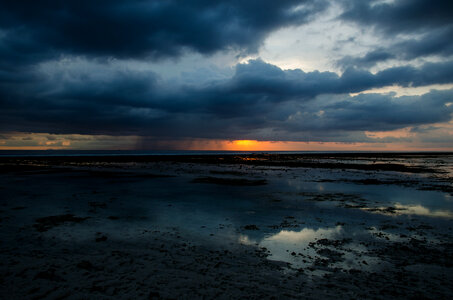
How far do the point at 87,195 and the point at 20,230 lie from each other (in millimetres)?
9758

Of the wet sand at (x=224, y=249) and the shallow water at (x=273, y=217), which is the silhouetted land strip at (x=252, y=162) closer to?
the shallow water at (x=273, y=217)

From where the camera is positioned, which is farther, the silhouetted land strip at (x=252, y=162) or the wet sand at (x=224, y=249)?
the silhouetted land strip at (x=252, y=162)

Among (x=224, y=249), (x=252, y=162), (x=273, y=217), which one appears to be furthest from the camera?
(x=252, y=162)

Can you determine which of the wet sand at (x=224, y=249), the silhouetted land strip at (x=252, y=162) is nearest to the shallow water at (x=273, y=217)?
the wet sand at (x=224, y=249)

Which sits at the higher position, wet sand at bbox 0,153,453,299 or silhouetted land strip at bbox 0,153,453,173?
silhouetted land strip at bbox 0,153,453,173

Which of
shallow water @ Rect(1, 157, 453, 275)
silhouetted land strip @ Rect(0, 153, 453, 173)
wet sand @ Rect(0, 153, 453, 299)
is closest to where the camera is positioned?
wet sand @ Rect(0, 153, 453, 299)

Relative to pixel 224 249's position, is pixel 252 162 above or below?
above

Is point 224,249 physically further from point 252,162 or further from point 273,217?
point 252,162

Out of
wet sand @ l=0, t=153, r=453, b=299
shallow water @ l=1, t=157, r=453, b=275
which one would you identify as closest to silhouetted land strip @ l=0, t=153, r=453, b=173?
shallow water @ l=1, t=157, r=453, b=275

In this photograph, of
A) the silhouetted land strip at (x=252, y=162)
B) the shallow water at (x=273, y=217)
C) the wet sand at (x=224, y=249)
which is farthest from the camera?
the silhouetted land strip at (x=252, y=162)

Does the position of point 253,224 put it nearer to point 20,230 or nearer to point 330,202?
point 330,202

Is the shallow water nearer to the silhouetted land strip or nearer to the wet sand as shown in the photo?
the wet sand

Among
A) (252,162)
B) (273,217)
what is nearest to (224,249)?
(273,217)

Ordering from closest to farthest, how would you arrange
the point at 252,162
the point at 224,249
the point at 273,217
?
the point at 224,249 < the point at 273,217 < the point at 252,162
